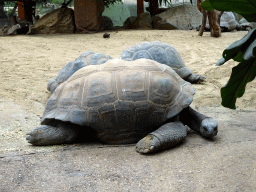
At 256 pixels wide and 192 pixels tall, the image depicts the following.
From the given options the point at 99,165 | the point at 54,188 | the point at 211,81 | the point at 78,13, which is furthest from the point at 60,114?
the point at 78,13

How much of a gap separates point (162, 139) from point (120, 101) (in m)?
0.42

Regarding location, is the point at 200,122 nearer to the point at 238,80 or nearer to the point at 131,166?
the point at 131,166

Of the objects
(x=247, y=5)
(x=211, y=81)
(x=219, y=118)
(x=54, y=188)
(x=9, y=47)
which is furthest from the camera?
(x=9, y=47)

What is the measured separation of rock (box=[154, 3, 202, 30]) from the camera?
10836 millimetres

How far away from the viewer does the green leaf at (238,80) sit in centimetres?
147

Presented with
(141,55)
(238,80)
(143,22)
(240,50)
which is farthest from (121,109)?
(143,22)

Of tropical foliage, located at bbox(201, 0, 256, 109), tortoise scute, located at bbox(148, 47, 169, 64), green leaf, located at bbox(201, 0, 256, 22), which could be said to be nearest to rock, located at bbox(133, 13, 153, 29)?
tortoise scute, located at bbox(148, 47, 169, 64)

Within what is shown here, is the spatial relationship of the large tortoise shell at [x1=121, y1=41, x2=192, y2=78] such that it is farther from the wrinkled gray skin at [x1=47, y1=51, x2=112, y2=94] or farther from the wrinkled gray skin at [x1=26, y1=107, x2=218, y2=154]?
the wrinkled gray skin at [x1=26, y1=107, x2=218, y2=154]

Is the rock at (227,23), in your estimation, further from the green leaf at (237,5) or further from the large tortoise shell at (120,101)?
the green leaf at (237,5)

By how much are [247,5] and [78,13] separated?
9.79 meters

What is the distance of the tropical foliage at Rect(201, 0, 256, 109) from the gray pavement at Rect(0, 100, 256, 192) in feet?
1.42

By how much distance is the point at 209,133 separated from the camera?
7.42 feet

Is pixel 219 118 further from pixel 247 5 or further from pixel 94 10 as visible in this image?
pixel 94 10

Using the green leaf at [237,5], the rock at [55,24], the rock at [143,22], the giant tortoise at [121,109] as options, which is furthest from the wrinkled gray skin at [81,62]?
the rock at [143,22]
